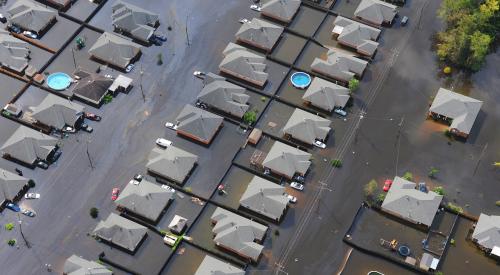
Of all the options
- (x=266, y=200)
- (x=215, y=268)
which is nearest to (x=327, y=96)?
(x=266, y=200)

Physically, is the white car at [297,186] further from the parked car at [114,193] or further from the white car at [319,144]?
the parked car at [114,193]

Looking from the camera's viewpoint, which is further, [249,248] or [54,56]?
[54,56]

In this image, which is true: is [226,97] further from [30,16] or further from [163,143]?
[30,16]

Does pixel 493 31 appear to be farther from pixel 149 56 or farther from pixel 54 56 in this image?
pixel 54 56

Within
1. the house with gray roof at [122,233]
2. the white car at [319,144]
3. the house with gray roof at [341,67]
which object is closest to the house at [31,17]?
the house with gray roof at [122,233]

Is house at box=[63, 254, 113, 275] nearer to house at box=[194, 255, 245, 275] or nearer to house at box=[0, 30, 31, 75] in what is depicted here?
house at box=[194, 255, 245, 275]

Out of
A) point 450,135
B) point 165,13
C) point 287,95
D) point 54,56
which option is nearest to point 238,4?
point 165,13

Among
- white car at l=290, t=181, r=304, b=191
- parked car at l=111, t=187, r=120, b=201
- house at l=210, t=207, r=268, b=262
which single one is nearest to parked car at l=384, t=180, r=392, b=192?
white car at l=290, t=181, r=304, b=191
